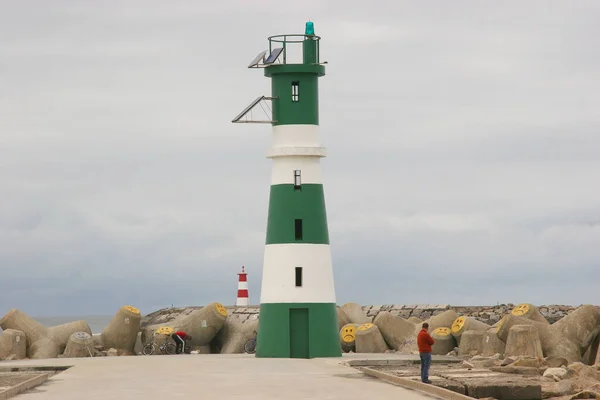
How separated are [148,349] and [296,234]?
7.85m

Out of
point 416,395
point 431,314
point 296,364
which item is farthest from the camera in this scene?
point 431,314

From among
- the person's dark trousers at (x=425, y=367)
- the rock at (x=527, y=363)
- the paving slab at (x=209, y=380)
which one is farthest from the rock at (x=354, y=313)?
the person's dark trousers at (x=425, y=367)

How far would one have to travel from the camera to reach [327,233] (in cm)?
3322

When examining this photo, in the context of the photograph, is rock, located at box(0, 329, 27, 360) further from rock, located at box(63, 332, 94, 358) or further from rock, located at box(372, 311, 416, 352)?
rock, located at box(372, 311, 416, 352)

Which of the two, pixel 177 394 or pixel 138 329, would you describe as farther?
pixel 138 329

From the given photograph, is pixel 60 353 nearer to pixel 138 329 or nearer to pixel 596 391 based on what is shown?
pixel 138 329

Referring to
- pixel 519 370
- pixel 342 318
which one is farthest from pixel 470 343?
pixel 519 370

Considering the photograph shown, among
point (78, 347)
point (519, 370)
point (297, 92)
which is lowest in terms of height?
point (519, 370)

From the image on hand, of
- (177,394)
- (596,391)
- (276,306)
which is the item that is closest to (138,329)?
(276,306)

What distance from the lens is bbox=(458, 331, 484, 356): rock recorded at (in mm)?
32938

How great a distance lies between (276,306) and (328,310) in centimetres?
150

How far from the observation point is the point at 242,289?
49.1 meters

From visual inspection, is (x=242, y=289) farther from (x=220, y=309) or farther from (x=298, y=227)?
Answer: (x=298, y=227)

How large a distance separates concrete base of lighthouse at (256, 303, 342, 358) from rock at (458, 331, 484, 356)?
142 inches
